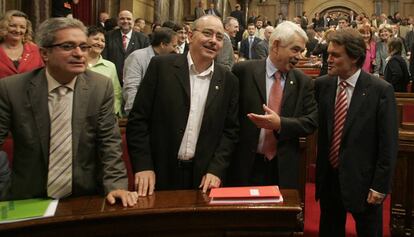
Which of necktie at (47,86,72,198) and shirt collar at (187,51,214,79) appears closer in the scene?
necktie at (47,86,72,198)

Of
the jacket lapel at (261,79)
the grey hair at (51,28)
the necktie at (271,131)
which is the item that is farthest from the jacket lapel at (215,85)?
the grey hair at (51,28)

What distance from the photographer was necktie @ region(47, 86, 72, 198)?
6.46 feet

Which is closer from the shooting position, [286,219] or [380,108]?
[286,219]

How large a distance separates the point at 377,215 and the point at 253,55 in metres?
7.18

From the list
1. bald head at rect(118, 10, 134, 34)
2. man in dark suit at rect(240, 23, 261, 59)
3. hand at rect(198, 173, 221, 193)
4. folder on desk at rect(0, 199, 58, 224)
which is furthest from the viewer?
man in dark suit at rect(240, 23, 261, 59)

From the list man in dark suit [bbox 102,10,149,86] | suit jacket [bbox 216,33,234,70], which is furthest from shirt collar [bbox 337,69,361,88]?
man in dark suit [bbox 102,10,149,86]

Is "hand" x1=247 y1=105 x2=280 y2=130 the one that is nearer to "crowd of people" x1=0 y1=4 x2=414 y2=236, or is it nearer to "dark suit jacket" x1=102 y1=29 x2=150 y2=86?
"crowd of people" x1=0 y1=4 x2=414 y2=236

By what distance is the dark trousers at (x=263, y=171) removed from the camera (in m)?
2.63

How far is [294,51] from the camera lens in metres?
2.56

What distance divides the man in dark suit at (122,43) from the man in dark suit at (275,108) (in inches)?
120

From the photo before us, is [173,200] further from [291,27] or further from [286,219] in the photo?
[291,27]

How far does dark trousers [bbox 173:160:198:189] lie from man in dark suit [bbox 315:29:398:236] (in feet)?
2.68

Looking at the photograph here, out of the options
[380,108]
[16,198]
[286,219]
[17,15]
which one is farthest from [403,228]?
[17,15]

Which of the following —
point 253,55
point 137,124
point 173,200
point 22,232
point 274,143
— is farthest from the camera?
point 253,55
